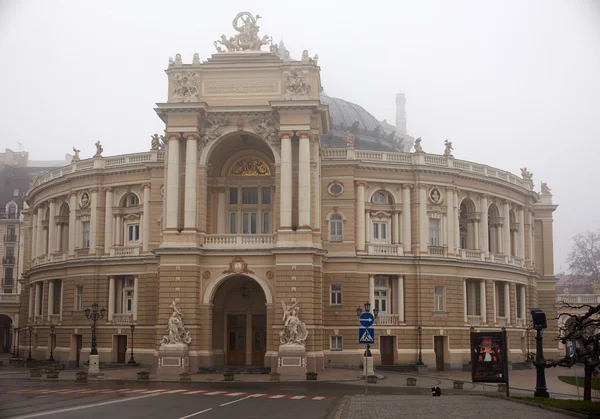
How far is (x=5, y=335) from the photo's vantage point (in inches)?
4178

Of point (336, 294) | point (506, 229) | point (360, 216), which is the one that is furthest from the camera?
point (506, 229)

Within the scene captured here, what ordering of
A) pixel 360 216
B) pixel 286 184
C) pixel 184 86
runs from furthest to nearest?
pixel 360 216 → pixel 184 86 → pixel 286 184

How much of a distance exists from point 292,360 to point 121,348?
1925cm

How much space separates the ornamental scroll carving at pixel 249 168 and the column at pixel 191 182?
6187mm

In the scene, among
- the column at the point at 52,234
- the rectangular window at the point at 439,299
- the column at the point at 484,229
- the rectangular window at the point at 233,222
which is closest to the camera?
the rectangular window at the point at 233,222

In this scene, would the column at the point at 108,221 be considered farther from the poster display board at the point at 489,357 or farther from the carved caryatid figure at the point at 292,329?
the poster display board at the point at 489,357

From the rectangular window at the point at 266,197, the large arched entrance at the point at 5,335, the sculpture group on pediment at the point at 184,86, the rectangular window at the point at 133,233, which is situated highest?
the sculpture group on pediment at the point at 184,86

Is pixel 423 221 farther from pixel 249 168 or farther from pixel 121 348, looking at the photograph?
pixel 121 348

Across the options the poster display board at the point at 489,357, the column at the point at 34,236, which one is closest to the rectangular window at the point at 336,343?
the poster display board at the point at 489,357

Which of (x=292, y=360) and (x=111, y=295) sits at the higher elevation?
(x=111, y=295)

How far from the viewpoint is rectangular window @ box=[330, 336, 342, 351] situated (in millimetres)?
59719

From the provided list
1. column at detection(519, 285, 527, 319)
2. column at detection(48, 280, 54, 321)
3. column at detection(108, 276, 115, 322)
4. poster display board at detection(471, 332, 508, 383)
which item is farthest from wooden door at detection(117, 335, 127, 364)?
poster display board at detection(471, 332, 508, 383)

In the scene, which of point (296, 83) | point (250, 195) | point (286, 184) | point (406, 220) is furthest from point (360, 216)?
point (296, 83)

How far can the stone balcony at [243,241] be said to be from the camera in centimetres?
5228
